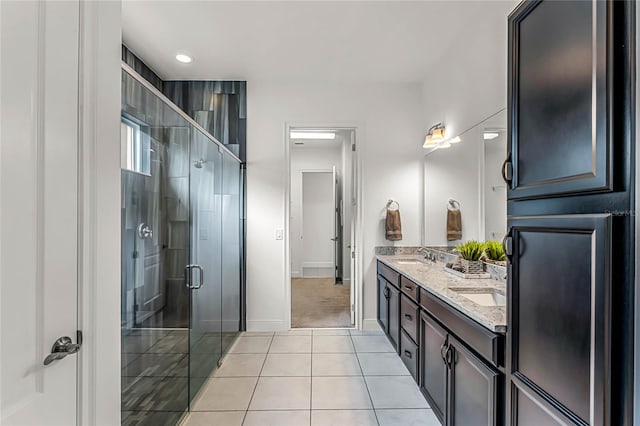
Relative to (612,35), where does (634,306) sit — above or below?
below

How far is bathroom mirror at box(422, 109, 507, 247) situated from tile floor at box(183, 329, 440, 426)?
130 centimetres

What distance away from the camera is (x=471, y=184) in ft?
8.63

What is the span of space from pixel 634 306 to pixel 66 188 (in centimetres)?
143

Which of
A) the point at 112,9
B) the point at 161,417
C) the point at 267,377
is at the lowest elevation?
the point at 267,377

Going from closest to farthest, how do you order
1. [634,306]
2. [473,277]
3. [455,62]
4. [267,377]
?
[634,306] < [473,277] < [267,377] < [455,62]

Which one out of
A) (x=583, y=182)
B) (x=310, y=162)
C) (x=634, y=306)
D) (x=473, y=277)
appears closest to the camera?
(x=634, y=306)

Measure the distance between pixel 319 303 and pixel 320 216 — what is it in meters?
2.60

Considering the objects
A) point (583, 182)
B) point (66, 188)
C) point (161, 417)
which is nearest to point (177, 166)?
point (66, 188)

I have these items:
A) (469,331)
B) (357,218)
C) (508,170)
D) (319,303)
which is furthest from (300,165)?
(508,170)

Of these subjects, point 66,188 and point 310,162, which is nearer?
point 66,188

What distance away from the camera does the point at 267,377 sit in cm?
255

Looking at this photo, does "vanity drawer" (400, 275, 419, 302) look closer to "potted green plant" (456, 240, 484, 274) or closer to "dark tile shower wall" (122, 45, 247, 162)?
"potted green plant" (456, 240, 484, 274)

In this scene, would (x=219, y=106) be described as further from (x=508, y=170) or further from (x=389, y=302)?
(x=508, y=170)

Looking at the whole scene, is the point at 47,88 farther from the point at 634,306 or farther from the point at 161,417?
the point at 161,417
